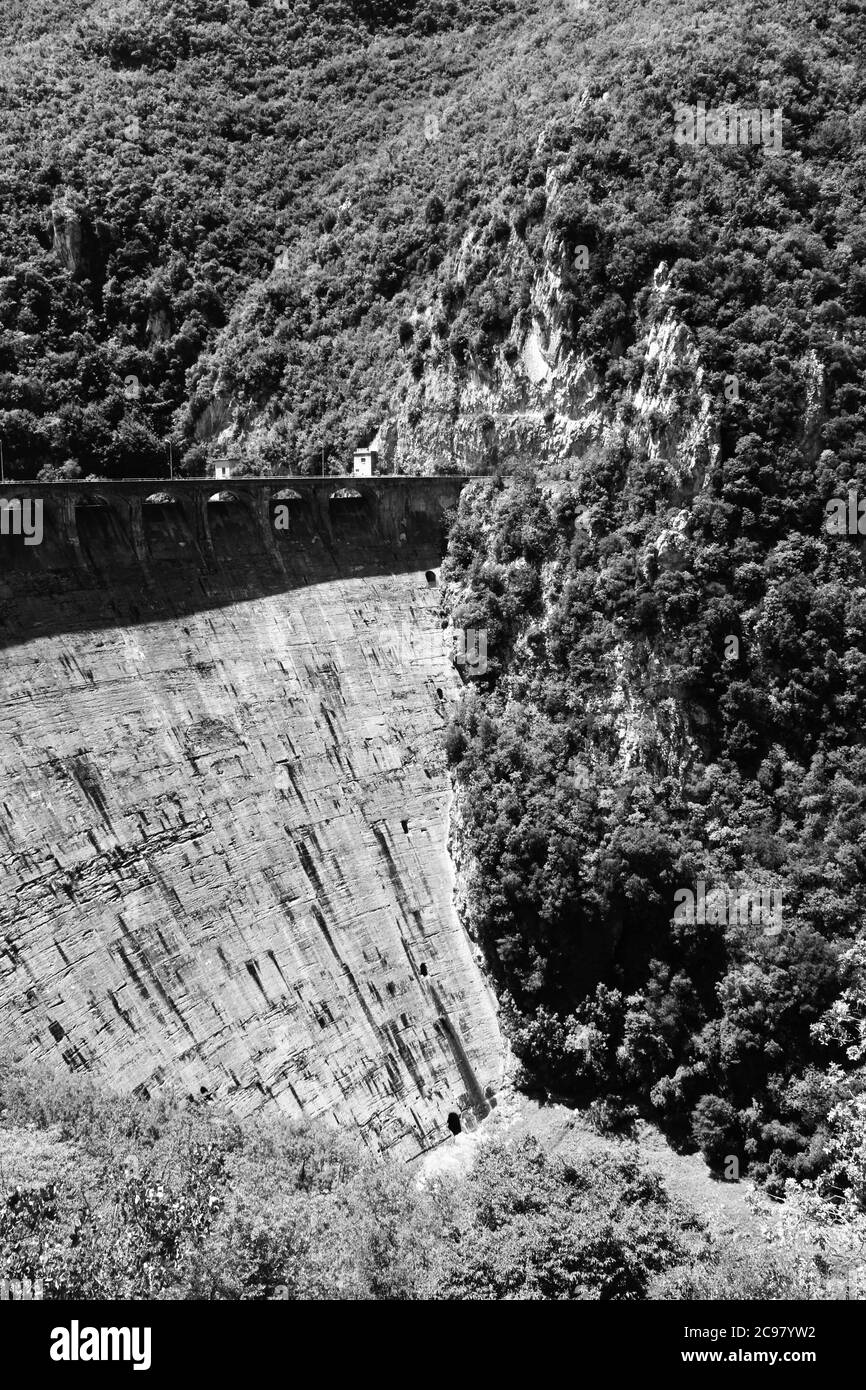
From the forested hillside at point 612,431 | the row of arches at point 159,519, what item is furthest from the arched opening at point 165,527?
the forested hillside at point 612,431

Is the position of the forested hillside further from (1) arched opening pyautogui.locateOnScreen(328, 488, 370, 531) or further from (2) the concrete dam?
(1) arched opening pyautogui.locateOnScreen(328, 488, 370, 531)

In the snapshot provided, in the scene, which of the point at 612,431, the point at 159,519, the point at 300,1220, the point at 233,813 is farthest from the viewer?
the point at 612,431

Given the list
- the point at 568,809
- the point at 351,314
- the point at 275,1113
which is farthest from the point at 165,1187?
the point at 351,314

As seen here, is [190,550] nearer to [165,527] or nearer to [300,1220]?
[165,527]

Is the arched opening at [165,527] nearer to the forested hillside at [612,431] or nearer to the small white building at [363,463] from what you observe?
the small white building at [363,463]

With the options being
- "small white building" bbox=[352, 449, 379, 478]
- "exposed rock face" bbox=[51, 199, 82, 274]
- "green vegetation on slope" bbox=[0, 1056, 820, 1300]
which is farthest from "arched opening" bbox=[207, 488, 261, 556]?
"exposed rock face" bbox=[51, 199, 82, 274]

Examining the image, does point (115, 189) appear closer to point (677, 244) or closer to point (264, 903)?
point (677, 244)

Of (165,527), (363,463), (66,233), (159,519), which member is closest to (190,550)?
(165,527)
